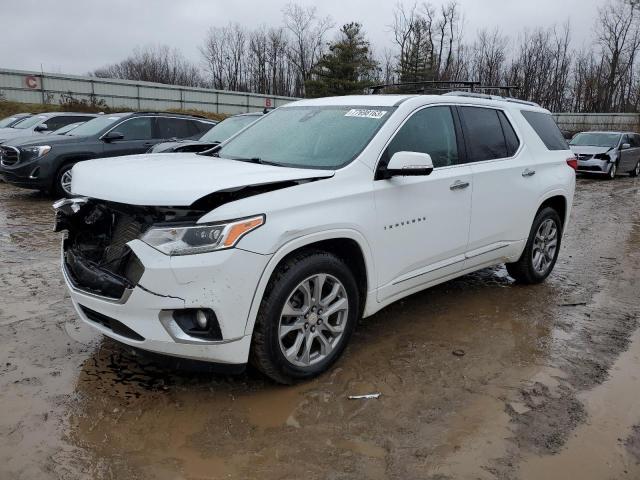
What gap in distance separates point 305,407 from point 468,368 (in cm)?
123

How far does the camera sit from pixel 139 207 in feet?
9.68

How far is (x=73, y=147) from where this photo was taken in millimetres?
9828

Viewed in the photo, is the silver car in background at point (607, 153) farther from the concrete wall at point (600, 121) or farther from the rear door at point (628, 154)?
the concrete wall at point (600, 121)

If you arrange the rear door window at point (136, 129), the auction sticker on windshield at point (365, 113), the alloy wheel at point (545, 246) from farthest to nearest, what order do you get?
the rear door window at point (136, 129) → the alloy wheel at point (545, 246) → the auction sticker on windshield at point (365, 113)

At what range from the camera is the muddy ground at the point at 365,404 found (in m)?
2.61

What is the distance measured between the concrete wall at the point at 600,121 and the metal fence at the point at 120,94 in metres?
23.3

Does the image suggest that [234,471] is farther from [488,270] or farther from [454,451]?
[488,270]

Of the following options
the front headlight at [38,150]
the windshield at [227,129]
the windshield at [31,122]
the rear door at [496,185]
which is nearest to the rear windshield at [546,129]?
the rear door at [496,185]

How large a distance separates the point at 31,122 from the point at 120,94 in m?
19.5

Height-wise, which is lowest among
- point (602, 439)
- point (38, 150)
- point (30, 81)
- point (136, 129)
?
point (602, 439)

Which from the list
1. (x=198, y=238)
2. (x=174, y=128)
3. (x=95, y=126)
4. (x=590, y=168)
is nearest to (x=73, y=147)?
(x=95, y=126)

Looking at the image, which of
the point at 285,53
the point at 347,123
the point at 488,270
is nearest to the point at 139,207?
the point at 347,123

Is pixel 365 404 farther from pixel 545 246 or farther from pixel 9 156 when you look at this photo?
pixel 9 156

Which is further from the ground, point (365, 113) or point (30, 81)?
point (30, 81)
